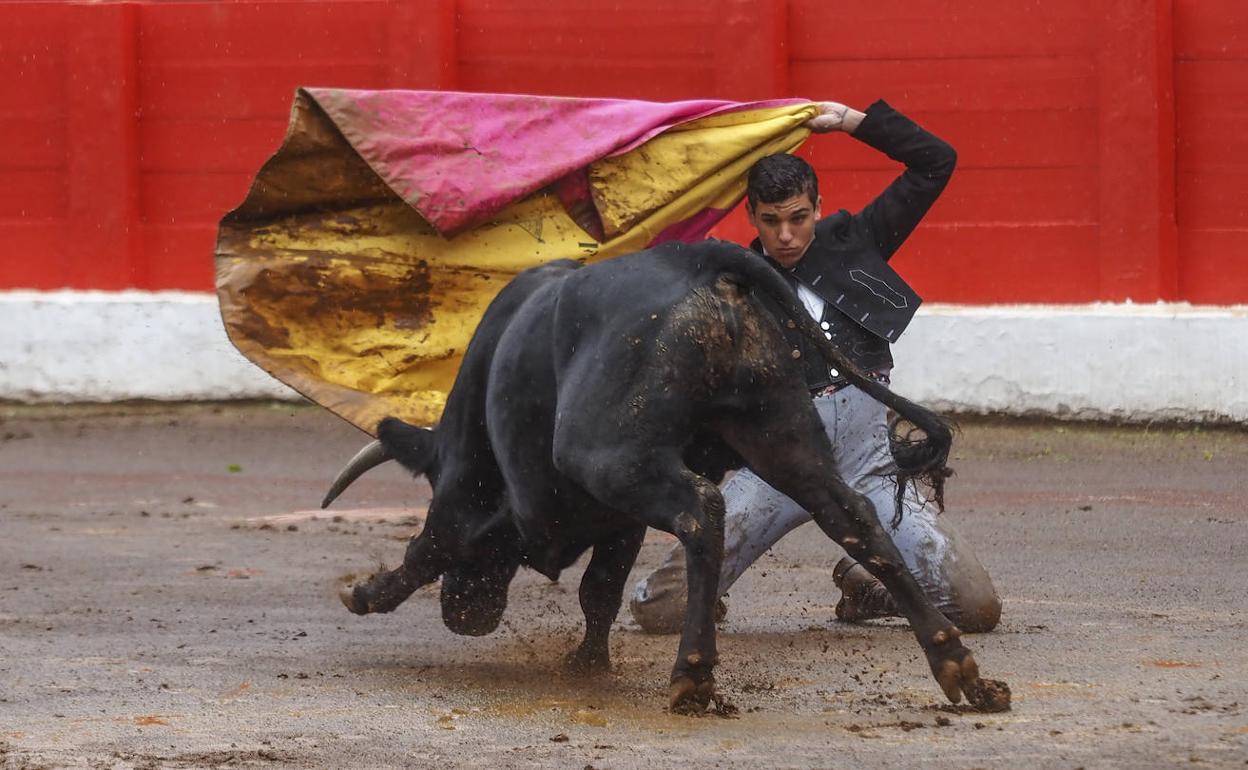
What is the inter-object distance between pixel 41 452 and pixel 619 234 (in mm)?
4604

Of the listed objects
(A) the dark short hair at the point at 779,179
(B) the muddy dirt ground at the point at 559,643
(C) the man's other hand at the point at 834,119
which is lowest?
(B) the muddy dirt ground at the point at 559,643

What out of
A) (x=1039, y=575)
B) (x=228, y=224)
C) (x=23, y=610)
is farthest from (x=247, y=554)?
(x=1039, y=575)

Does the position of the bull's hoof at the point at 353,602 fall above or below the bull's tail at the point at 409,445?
below

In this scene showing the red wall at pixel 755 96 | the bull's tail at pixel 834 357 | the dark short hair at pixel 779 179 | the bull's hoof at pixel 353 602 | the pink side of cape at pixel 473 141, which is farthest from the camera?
the red wall at pixel 755 96

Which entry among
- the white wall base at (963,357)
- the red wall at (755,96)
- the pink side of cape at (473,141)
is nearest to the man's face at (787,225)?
the pink side of cape at (473,141)

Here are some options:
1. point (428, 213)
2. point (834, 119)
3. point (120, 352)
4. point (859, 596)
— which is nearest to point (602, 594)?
point (859, 596)

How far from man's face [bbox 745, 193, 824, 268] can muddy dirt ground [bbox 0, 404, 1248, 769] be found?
3.19ft

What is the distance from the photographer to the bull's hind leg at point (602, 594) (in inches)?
190

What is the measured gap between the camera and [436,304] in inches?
221

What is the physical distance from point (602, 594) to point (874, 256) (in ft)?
3.44

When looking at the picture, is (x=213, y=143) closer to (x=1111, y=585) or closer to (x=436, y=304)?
(x=436, y=304)

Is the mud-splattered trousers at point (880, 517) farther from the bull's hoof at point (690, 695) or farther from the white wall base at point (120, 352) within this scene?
the white wall base at point (120, 352)

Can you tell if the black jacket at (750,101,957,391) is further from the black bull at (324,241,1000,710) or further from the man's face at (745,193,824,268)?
the black bull at (324,241,1000,710)

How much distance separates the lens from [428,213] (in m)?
5.43
